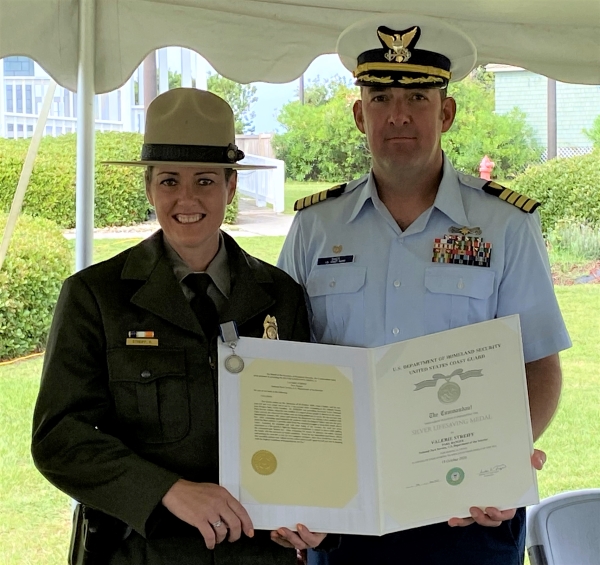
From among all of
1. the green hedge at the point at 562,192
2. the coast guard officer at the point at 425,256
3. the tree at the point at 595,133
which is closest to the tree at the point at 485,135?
the green hedge at the point at 562,192

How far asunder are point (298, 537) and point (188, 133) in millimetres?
1000

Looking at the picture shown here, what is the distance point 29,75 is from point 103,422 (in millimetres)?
7911

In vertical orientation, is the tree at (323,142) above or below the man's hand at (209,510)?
above

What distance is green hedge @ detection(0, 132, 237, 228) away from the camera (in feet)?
26.3

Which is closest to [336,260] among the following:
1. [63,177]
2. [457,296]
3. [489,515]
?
[457,296]

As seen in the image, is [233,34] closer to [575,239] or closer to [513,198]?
[513,198]

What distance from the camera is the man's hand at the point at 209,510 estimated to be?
5.88ft

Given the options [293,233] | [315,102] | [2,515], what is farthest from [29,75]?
[293,233]

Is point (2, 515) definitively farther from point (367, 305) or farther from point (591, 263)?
point (591, 263)

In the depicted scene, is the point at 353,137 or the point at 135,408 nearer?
the point at 135,408

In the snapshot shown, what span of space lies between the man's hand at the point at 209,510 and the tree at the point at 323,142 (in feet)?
23.9

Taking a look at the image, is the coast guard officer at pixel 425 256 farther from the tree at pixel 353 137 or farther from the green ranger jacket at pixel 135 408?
the tree at pixel 353 137

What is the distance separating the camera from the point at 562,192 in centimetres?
877

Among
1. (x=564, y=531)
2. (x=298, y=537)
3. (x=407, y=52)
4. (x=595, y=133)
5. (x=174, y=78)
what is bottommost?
(x=564, y=531)
